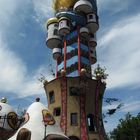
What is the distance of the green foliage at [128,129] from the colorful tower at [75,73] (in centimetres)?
1593

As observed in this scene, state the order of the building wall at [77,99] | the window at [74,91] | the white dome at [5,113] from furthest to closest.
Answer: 1. the window at [74,91]
2. the building wall at [77,99]
3. the white dome at [5,113]

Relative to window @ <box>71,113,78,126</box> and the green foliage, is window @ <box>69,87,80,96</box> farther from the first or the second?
the green foliage

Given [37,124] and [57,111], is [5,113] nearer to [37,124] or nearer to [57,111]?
[37,124]

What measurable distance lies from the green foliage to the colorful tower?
1593cm

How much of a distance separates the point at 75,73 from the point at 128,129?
19.4 metres

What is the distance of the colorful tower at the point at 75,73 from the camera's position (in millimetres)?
38375

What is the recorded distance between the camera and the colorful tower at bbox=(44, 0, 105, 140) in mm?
38375

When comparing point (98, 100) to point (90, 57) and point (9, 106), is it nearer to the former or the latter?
point (90, 57)

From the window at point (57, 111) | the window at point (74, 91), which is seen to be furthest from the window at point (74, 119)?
the window at point (74, 91)

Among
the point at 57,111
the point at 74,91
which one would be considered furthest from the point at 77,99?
the point at 57,111

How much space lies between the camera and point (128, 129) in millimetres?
56875

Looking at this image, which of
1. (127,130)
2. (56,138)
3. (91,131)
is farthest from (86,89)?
(56,138)

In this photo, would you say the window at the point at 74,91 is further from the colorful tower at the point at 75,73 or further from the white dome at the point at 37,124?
the white dome at the point at 37,124

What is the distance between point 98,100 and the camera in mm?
40406
